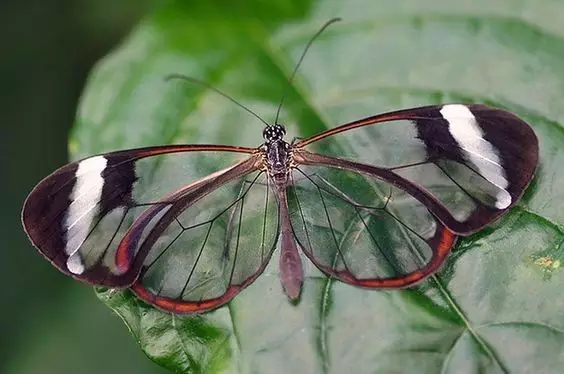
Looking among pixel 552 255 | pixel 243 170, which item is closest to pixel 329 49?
pixel 243 170

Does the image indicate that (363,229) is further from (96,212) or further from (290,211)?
(96,212)

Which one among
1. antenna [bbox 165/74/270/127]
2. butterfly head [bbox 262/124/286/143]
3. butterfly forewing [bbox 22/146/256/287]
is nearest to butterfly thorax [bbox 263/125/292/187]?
butterfly head [bbox 262/124/286/143]

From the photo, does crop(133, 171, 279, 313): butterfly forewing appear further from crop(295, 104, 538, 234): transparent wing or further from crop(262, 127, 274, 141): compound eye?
crop(295, 104, 538, 234): transparent wing

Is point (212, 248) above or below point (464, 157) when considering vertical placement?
below

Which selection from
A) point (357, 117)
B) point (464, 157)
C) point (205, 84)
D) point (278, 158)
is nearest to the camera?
point (464, 157)

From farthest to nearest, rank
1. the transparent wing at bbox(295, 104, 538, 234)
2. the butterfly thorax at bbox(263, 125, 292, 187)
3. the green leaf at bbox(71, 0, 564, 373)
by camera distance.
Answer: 1. the butterfly thorax at bbox(263, 125, 292, 187)
2. the transparent wing at bbox(295, 104, 538, 234)
3. the green leaf at bbox(71, 0, 564, 373)

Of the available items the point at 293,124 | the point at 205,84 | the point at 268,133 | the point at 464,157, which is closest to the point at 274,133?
the point at 268,133
